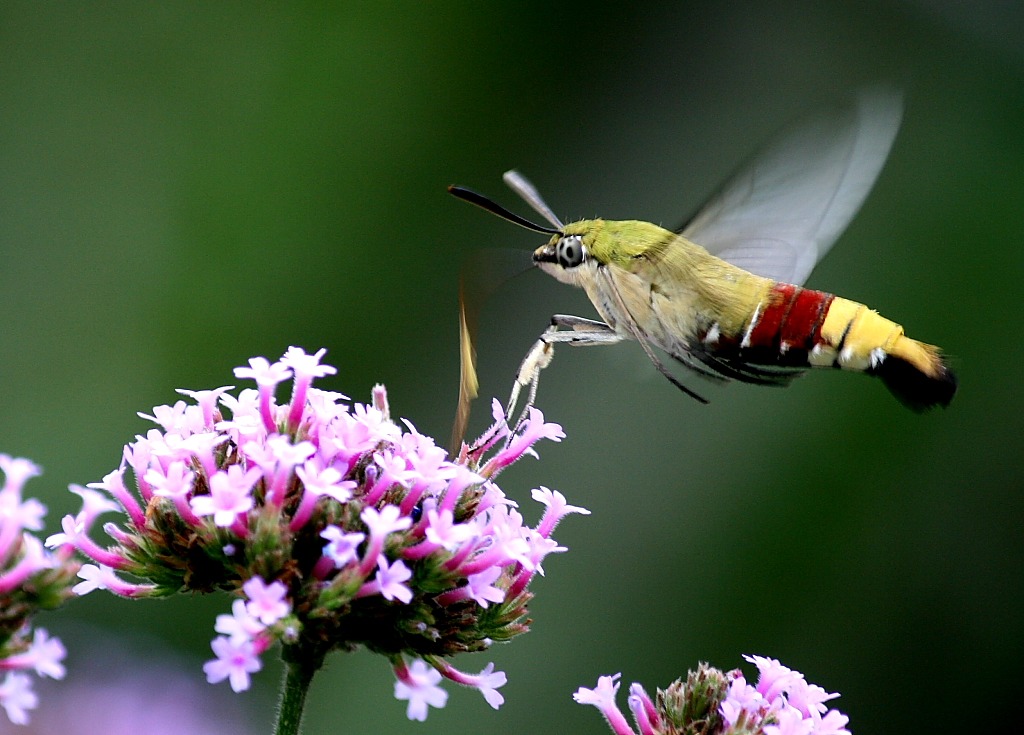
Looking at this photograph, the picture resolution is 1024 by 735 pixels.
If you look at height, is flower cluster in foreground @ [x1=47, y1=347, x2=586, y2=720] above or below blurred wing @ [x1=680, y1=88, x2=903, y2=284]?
below

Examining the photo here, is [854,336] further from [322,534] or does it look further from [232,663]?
[232,663]

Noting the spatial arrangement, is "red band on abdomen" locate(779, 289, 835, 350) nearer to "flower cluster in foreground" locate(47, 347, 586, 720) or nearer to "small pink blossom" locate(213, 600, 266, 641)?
"flower cluster in foreground" locate(47, 347, 586, 720)

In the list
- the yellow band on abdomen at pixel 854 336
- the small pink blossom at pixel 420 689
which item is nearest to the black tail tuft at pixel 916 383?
the yellow band on abdomen at pixel 854 336

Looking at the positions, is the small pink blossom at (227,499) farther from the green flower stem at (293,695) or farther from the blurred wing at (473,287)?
the blurred wing at (473,287)

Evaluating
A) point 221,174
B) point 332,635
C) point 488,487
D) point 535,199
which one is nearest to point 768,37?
point 221,174

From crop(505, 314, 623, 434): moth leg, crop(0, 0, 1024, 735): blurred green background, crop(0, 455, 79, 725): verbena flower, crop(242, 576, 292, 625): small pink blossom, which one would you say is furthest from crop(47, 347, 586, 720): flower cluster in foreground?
crop(0, 0, 1024, 735): blurred green background

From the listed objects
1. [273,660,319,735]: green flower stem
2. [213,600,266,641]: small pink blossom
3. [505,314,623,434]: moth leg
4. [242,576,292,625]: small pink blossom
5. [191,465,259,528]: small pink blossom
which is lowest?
[273,660,319,735]: green flower stem
